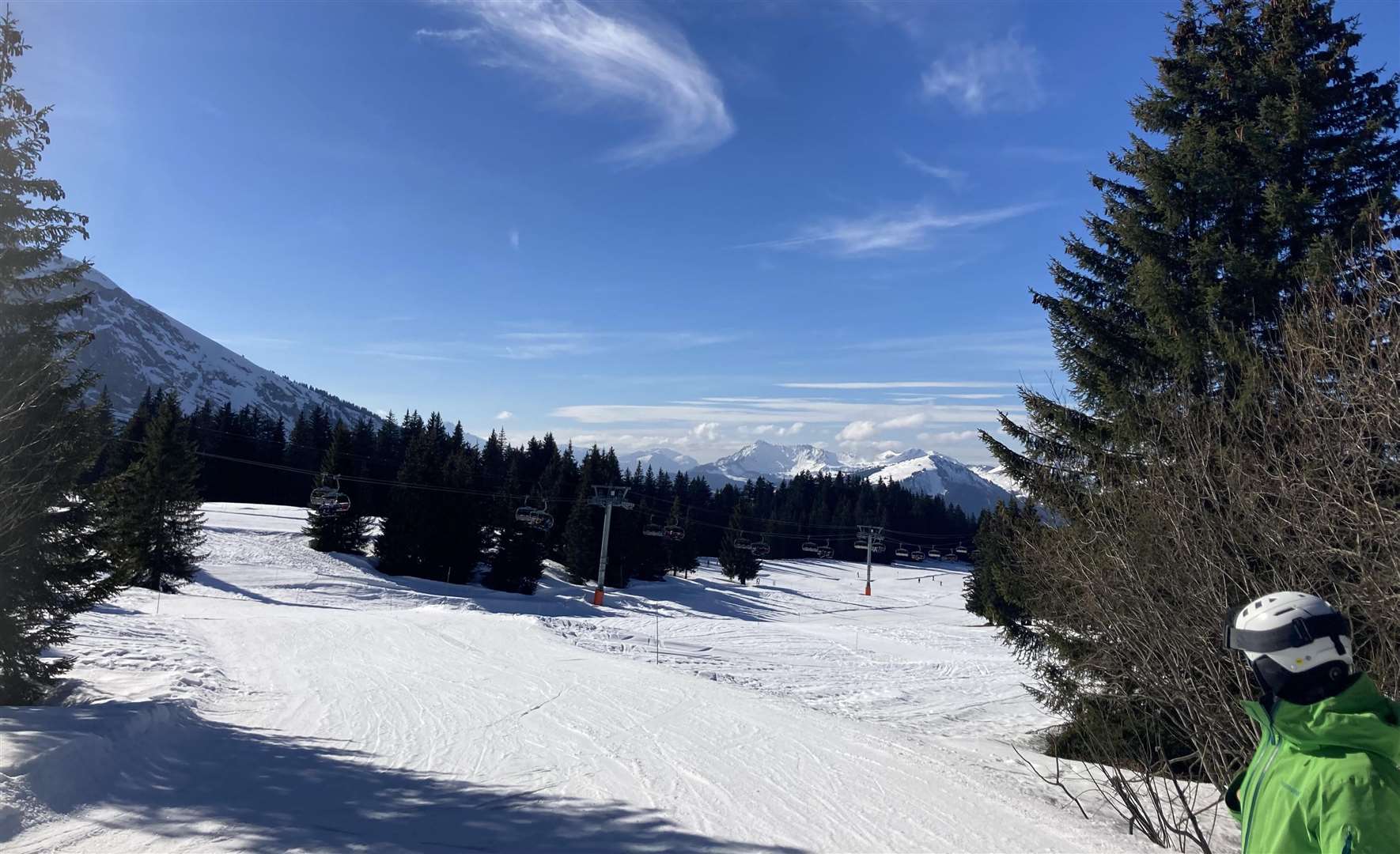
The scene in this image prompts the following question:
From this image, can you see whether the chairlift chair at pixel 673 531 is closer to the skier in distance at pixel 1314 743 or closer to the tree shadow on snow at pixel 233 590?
the tree shadow on snow at pixel 233 590

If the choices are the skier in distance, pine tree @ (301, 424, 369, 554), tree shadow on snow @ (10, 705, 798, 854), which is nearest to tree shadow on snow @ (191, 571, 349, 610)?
pine tree @ (301, 424, 369, 554)

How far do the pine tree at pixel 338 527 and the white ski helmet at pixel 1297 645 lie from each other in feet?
152

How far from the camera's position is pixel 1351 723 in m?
2.22

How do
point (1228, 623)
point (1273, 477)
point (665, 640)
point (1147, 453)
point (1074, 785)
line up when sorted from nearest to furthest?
point (1228, 623) → point (1273, 477) → point (1147, 453) → point (1074, 785) → point (665, 640)

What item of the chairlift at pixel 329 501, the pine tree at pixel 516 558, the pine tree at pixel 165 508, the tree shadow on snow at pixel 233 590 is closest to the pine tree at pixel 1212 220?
the tree shadow on snow at pixel 233 590

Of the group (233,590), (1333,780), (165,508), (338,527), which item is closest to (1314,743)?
(1333,780)

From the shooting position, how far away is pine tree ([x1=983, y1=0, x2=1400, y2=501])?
9.92m

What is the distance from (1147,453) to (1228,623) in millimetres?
6121

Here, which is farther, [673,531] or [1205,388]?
[673,531]

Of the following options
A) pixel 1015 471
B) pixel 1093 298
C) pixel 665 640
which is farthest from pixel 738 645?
pixel 1093 298

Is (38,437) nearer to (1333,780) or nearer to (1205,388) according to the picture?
(1333,780)

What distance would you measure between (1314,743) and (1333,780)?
4.3 inches

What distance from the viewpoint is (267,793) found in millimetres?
6727

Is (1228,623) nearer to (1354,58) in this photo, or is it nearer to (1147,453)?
(1147,453)
